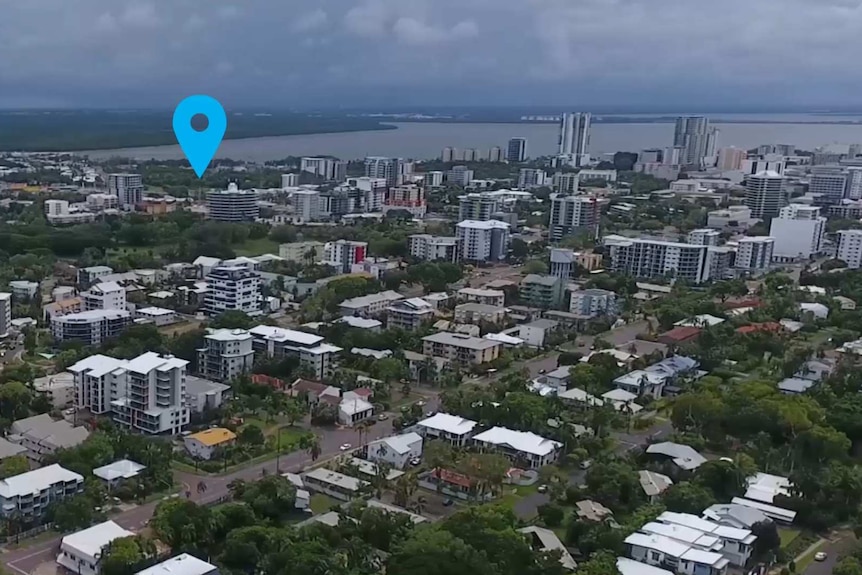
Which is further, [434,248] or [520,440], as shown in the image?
[434,248]

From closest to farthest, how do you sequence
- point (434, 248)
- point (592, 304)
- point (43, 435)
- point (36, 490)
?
point (36, 490), point (43, 435), point (592, 304), point (434, 248)

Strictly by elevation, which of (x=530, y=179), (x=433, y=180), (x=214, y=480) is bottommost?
(x=214, y=480)

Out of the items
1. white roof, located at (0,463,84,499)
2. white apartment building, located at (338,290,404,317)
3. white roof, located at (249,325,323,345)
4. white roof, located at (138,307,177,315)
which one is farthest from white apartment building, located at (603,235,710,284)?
white roof, located at (0,463,84,499)

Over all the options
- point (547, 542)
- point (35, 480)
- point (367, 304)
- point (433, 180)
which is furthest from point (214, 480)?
point (433, 180)

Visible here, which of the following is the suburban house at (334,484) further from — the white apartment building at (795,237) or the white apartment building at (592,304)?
the white apartment building at (795,237)

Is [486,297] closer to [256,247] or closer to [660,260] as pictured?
[660,260]

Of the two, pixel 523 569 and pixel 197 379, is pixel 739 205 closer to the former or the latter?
pixel 197 379

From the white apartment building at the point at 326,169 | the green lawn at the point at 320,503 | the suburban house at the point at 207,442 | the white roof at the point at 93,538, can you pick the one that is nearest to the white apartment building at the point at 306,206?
the white apartment building at the point at 326,169

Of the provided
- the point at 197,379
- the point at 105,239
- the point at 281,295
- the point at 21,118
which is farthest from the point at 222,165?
the point at 197,379
